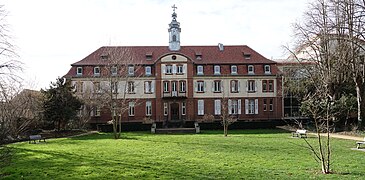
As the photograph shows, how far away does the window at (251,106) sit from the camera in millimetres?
46625

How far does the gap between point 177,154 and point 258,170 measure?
5.43 metres

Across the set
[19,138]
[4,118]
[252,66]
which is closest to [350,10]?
[252,66]

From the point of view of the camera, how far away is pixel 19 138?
2827cm

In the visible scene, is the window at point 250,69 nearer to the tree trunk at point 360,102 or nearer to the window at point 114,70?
the tree trunk at point 360,102

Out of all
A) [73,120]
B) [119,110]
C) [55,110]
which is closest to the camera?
[119,110]

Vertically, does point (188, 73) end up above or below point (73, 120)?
above

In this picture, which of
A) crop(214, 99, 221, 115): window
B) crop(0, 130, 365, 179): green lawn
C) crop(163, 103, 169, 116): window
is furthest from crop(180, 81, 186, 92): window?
crop(0, 130, 365, 179): green lawn

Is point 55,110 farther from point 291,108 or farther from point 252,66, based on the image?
point 291,108

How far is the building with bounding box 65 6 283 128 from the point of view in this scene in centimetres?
4534

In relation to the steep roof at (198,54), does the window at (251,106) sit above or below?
below

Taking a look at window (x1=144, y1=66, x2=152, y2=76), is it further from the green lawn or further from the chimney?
the green lawn

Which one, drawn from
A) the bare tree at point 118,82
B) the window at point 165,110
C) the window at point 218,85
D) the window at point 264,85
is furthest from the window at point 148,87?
the window at point 264,85

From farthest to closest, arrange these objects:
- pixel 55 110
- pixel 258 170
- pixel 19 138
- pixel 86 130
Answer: pixel 86 130 < pixel 55 110 < pixel 19 138 < pixel 258 170

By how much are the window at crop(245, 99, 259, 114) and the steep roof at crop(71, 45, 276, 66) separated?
4804 millimetres
